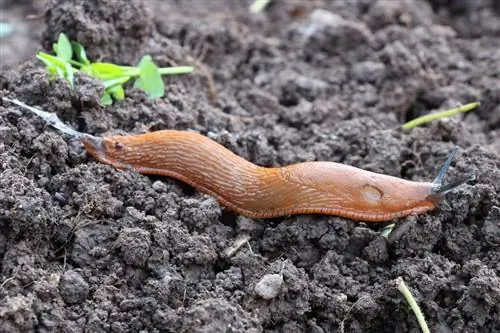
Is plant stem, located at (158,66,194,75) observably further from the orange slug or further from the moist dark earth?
the orange slug

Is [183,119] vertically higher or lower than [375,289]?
higher

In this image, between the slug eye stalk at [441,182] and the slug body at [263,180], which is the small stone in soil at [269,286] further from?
the slug eye stalk at [441,182]

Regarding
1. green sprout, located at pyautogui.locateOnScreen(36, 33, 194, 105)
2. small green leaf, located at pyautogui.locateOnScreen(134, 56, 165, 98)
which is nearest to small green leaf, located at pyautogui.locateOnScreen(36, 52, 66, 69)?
green sprout, located at pyautogui.locateOnScreen(36, 33, 194, 105)

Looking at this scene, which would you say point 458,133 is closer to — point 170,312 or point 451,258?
point 451,258

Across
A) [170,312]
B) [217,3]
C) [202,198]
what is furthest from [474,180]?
[217,3]

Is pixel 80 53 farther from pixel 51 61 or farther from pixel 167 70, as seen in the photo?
pixel 167 70
